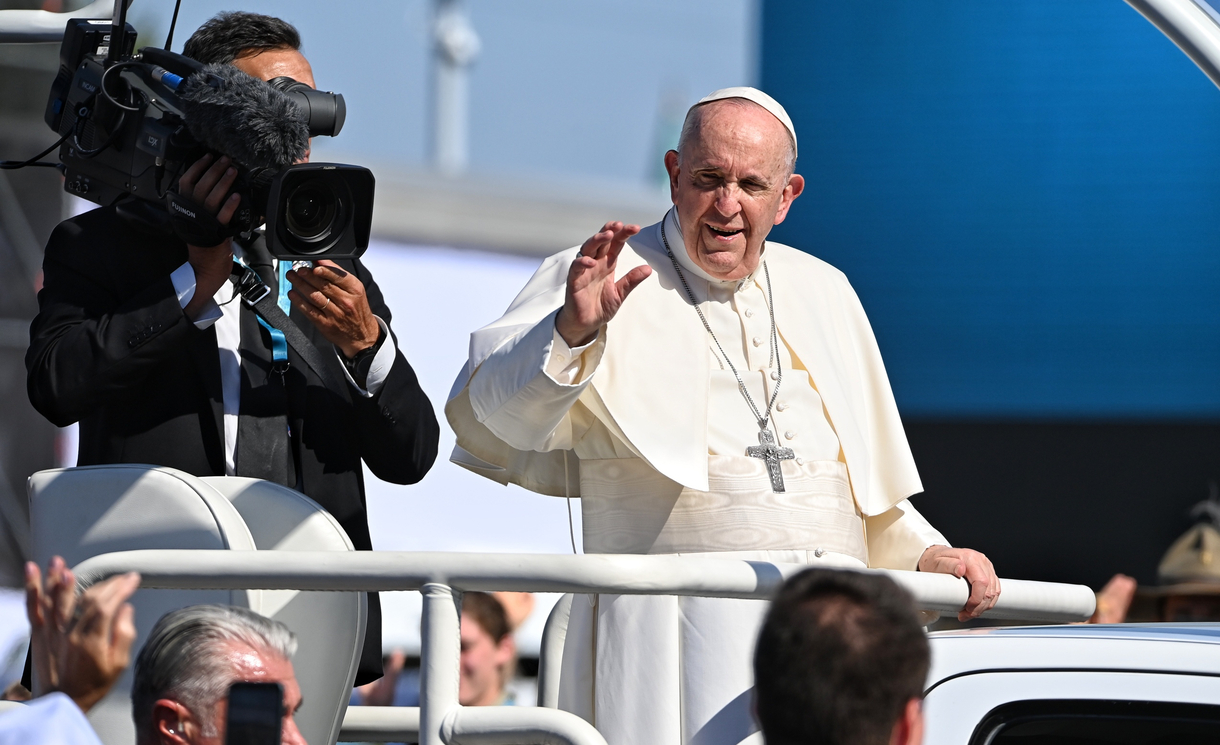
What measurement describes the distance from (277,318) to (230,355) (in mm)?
118

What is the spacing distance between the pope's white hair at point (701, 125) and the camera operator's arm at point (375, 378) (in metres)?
0.67

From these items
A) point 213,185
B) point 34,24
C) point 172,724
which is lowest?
point 172,724

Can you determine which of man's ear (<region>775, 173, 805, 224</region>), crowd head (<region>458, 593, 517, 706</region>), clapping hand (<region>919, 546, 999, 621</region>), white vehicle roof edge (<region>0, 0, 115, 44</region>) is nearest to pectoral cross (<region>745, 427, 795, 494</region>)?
clapping hand (<region>919, 546, 999, 621</region>)

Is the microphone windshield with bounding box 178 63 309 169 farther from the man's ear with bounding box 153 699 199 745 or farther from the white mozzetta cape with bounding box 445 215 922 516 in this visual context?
the man's ear with bounding box 153 699 199 745

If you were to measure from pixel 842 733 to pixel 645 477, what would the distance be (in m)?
1.25

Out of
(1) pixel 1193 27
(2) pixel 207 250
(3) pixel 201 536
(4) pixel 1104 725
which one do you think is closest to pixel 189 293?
(2) pixel 207 250

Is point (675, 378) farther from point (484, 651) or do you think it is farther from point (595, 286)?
point (484, 651)

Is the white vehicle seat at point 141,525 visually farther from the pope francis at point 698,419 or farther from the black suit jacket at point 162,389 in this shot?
the pope francis at point 698,419

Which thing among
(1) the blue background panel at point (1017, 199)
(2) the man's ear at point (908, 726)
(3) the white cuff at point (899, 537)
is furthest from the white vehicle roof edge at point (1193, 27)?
(1) the blue background panel at point (1017, 199)

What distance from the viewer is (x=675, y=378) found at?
296 cm

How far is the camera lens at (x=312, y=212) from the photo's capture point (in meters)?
2.54

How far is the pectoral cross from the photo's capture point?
2.87 m

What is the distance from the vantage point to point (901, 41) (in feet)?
31.6

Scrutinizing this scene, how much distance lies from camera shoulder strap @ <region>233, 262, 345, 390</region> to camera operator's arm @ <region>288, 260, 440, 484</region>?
0.10m
